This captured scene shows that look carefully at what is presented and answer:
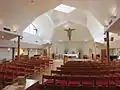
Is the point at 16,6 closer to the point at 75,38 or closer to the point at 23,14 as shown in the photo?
the point at 23,14

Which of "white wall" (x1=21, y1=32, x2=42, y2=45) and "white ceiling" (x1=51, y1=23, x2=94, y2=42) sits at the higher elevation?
"white ceiling" (x1=51, y1=23, x2=94, y2=42)

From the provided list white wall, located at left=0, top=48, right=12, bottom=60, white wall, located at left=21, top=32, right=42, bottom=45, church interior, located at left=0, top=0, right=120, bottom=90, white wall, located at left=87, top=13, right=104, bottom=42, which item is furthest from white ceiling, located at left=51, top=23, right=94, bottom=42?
white wall, located at left=0, top=48, right=12, bottom=60

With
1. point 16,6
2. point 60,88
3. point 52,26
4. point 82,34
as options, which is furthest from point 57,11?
point 60,88

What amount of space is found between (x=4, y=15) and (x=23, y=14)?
235cm

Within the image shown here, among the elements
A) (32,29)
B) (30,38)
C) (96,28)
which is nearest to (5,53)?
(30,38)

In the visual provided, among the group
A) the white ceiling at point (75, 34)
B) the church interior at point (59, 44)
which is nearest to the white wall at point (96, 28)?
the church interior at point (59, 44)

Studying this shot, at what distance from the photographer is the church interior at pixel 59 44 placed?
6804 mm

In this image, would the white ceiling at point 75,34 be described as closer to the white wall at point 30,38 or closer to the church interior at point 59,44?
the church interior at point 59,44

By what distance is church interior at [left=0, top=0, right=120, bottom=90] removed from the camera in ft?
22.3

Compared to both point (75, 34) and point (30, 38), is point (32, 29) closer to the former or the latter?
point (30, 38)

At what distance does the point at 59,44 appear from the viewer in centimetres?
3516

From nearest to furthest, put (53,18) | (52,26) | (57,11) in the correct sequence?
1. (57,11)
2. (53,18)
3. (52,26)

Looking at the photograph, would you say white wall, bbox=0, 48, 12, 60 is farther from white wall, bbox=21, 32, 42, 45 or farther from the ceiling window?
the ceiling window

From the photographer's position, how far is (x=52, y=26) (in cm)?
2988
